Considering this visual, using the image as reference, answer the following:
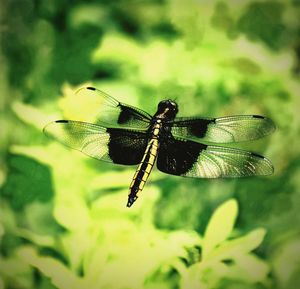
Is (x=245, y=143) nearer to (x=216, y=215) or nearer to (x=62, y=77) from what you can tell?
(x=216, y=215)

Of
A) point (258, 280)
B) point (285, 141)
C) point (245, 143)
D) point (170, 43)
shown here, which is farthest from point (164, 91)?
point (258, 280)

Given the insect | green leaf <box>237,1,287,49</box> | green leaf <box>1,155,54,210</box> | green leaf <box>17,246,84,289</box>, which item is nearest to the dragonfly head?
the insect

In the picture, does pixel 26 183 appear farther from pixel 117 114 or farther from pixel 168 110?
pixel 168 110

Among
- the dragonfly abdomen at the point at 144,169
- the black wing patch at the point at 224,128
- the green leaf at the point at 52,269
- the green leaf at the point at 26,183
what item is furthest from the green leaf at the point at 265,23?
the green leaf at the point at 52,269

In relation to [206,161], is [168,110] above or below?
above

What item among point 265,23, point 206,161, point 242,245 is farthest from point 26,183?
A: point 265,23

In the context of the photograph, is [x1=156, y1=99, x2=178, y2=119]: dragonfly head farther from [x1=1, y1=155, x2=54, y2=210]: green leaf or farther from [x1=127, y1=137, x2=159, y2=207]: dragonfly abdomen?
[x1=1, y1=155, x2=54, y2=210]: green leaf

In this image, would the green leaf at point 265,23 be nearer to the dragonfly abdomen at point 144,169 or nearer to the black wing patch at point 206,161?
the black wing patch at point 206,161
